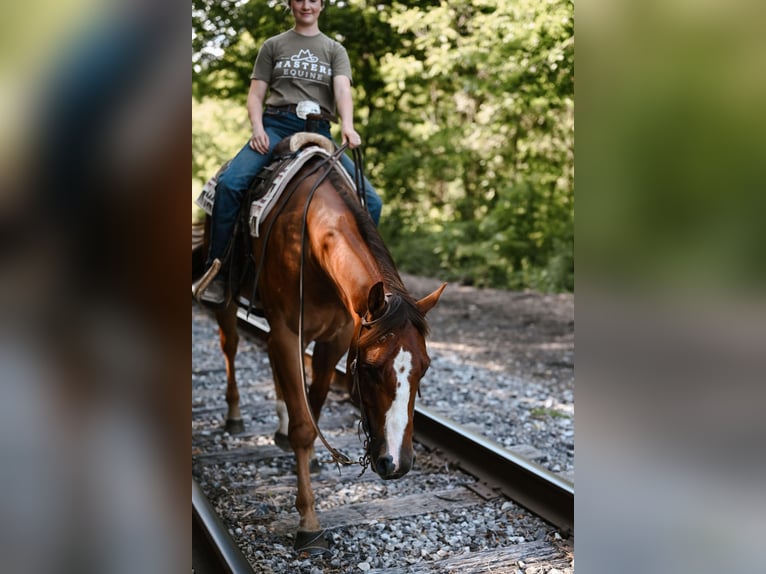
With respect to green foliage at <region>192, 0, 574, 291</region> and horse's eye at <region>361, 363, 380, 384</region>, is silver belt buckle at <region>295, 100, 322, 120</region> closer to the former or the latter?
horse's eye at <region>361, 363, 380, 384</region>

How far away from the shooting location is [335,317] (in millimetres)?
4523

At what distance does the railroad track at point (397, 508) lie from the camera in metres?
4.04

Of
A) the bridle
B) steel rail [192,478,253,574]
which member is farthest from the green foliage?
steel rail [192,478,253,574]

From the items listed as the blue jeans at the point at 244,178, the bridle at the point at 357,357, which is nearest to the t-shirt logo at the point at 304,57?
the blue jeans at the point at 244,178

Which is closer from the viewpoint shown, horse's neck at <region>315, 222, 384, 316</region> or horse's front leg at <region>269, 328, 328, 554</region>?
horse's neck at <region>315, 222, 384, 316</region>

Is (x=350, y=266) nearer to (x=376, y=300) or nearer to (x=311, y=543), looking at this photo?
(x=376, y=300)

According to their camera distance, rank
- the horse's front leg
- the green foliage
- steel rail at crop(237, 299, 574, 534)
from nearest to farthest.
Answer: the horse's front leg, steel rail at crop(237, 299, 574, 534), the green foliage

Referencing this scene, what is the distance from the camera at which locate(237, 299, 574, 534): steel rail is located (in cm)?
444

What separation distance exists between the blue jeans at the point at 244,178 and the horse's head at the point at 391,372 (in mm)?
1777
